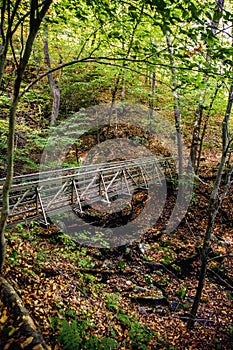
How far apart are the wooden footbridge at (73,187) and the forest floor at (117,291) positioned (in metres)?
Result: 0.63

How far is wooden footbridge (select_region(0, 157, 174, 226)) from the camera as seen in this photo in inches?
203

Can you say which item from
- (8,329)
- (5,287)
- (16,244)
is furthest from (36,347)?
(16,244)

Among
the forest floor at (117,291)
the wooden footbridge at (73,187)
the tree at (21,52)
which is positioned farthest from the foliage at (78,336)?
the wooden footbridge at (73,187)

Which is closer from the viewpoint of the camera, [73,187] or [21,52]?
[21,52]

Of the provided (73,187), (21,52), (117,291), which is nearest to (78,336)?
(117,291)

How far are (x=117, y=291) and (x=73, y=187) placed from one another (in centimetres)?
Result: 286

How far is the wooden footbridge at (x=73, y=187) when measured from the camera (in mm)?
5168

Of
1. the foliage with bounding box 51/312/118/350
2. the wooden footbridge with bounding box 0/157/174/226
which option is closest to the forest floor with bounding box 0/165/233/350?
the foliage with bounding box 51/312/118/350

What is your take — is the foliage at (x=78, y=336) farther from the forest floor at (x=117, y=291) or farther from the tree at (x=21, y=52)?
the tree at (x=21, y=52)

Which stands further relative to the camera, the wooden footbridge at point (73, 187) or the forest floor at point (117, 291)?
the wooden footbridge at point (73, 187)

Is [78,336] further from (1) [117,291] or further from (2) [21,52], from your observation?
(2) [21,52]

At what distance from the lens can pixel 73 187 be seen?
617cm

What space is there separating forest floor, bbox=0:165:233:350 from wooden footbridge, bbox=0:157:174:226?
634 millimetres

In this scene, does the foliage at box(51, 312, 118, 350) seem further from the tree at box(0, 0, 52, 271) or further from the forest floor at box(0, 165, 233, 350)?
the tree at box(0, 0, 52, 271)
